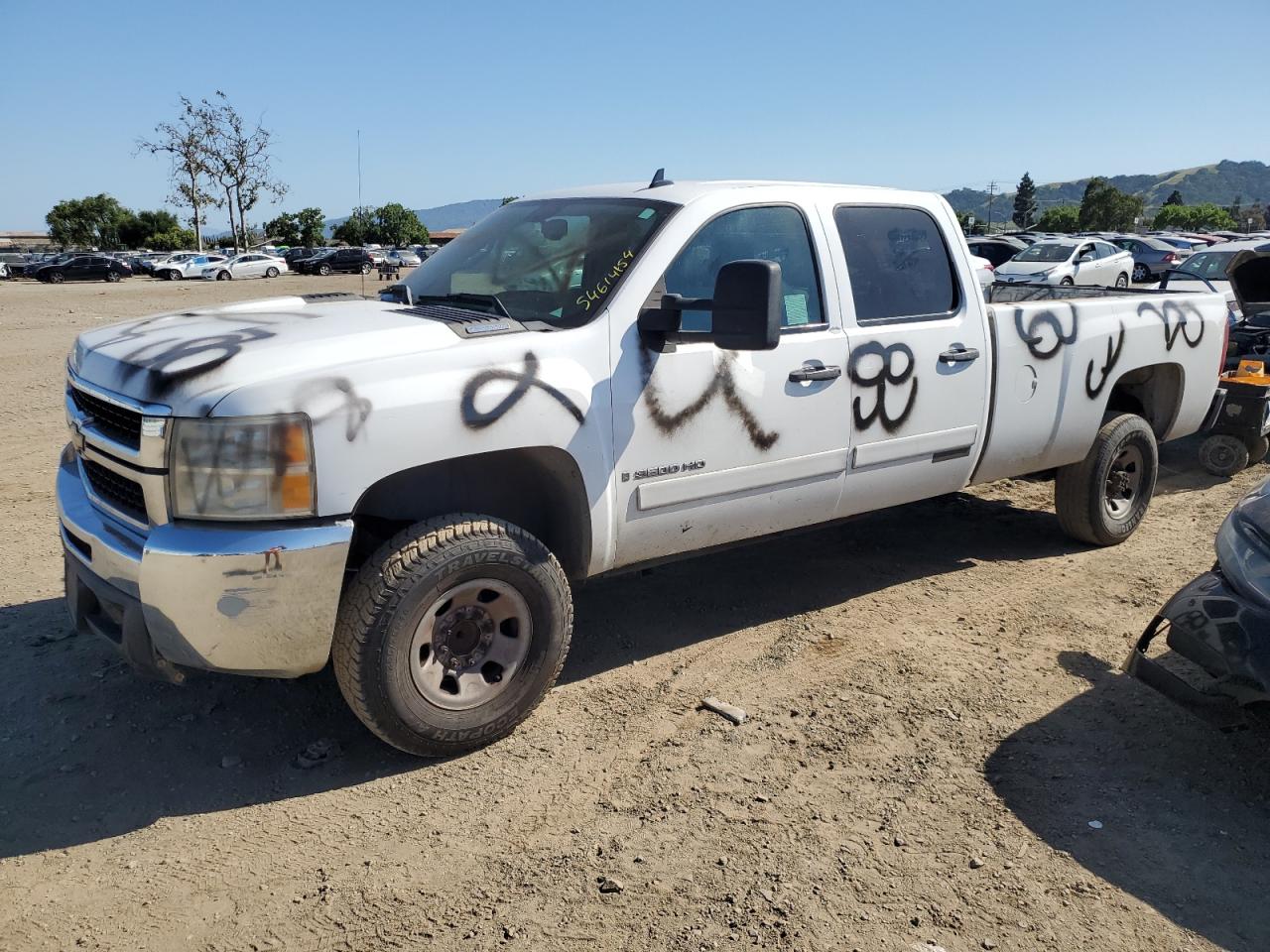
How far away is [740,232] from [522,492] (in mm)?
1376

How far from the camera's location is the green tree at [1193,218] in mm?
78812

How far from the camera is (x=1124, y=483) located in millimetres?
5938

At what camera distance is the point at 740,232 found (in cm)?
411

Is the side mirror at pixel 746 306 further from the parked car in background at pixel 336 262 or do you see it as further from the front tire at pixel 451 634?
the parked car in background at pixel 336 262

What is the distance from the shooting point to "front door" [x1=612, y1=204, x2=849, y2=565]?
3746 millimetres

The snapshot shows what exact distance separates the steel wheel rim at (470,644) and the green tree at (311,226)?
73.5 metres

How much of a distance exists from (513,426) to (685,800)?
1.36 m

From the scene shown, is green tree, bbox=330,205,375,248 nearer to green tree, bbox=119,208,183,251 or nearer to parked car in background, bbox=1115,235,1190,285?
green tree, bbox=119,208,183,251

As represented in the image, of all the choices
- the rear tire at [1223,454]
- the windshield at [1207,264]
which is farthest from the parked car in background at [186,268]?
the rear tire at [1223,454]

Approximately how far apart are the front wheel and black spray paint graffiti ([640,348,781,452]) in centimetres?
246

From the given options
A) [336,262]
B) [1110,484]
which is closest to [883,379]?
[1110,484]

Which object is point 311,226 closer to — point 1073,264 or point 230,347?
point 1073,264

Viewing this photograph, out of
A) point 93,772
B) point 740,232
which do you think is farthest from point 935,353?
point 93,772

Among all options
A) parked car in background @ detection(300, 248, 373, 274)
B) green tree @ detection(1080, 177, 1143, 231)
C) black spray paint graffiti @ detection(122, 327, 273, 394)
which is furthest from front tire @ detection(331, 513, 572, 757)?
green tree @ detection(1080, 177, 1143, 231)
